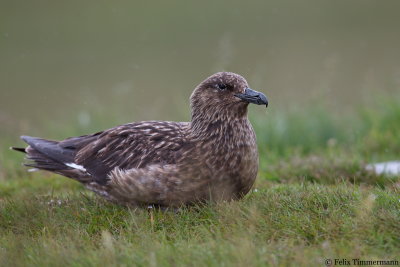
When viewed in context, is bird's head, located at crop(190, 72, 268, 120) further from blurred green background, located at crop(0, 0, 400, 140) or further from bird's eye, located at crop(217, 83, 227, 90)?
blurred green background, located at crop(0, 0, 400, 140)

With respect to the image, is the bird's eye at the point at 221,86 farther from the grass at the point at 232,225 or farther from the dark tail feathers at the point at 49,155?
the dark tail feathers at the point at 49,155

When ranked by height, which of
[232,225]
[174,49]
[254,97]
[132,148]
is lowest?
[232,225]

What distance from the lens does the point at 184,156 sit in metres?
4.80

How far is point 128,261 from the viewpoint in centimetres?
364

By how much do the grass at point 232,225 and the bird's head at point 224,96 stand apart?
706 millimetres

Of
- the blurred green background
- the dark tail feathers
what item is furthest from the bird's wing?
the blurred green background

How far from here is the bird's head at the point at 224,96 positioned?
494cm

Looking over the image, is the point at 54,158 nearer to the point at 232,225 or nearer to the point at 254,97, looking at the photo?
the point at 254,97

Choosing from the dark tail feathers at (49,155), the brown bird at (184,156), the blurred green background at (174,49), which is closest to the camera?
the brown bird at (184,156)

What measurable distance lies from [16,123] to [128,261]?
556cm

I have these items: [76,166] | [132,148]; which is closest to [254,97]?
[132,148]

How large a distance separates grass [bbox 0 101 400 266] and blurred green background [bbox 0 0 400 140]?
12.7ft

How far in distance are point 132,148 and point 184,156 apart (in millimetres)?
533

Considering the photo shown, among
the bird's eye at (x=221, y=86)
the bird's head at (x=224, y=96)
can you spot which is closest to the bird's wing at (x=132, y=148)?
the bird's head at (x=224, y=96)
